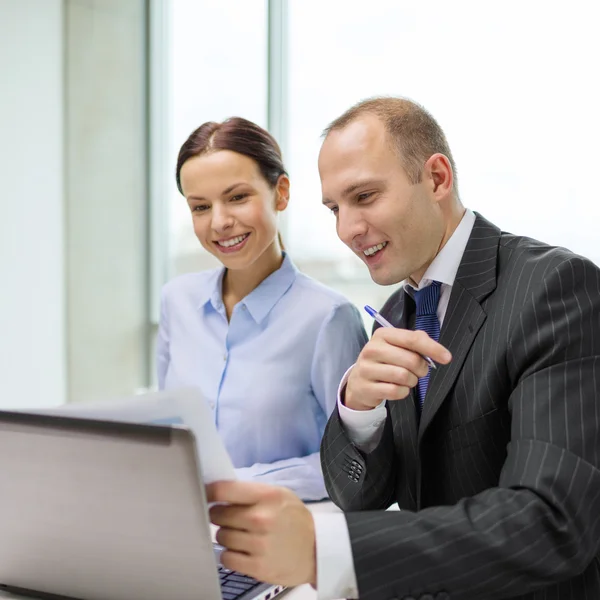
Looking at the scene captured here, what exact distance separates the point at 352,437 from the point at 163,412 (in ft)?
1.97

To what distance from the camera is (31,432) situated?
863 mm

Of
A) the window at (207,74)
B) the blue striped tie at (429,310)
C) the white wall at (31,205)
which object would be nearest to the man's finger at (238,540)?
the blue striped tie at (429,310)

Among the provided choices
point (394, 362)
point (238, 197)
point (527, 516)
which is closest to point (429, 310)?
point (394, 362)

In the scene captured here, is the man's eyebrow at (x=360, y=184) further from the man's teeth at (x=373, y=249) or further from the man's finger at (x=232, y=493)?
the man's finger at (x=232, y=493)

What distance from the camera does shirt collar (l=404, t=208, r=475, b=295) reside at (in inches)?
55.3

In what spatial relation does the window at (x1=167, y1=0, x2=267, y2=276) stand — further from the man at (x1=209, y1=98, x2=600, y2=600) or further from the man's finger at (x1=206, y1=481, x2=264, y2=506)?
the man's finger at (x1=206, y1=481, x2=264, y2=506)

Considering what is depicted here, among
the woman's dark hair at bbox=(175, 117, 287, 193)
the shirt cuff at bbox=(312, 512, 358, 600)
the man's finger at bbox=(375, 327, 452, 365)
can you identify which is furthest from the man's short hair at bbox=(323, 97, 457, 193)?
the shirt cuff at bbox=(312, 512, 358, 600)

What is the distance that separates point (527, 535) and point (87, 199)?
11.4 ft

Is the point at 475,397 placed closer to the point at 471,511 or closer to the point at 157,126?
the point at 471,511

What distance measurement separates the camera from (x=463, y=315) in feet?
4.21

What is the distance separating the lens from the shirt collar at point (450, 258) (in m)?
1.40

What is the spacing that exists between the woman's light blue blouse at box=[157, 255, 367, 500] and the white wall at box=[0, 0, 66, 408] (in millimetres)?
1908

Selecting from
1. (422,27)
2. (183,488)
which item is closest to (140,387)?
(422,27)

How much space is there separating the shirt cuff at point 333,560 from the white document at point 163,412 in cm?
17
